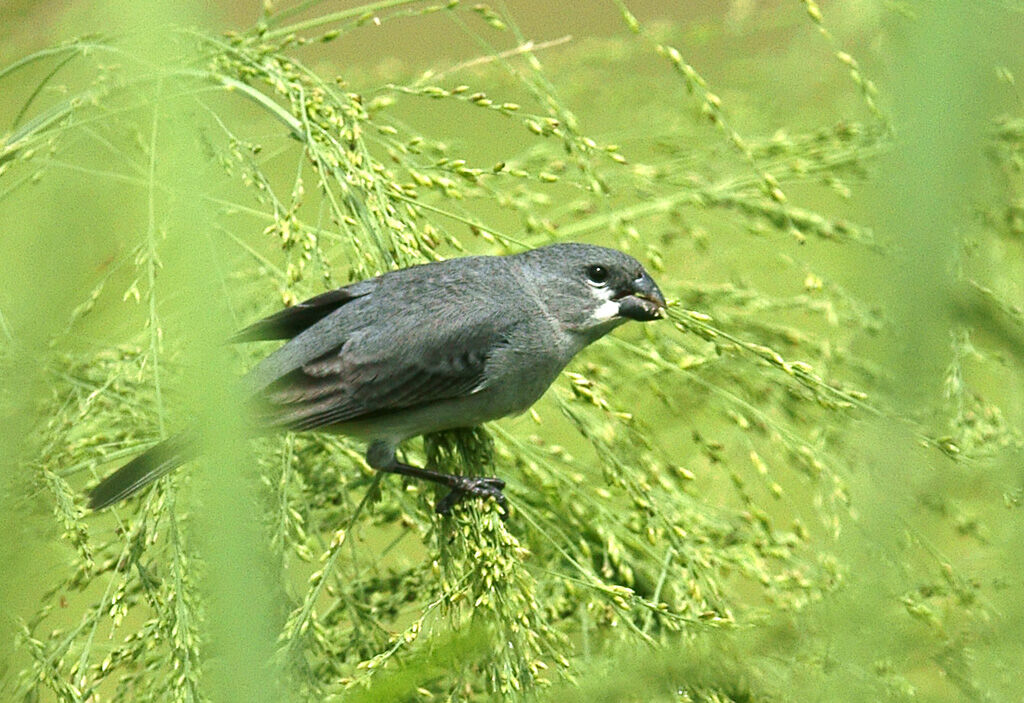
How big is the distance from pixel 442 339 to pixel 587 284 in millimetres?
435

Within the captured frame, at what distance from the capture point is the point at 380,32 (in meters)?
Result: 2.99

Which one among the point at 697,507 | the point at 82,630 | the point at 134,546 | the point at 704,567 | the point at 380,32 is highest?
the point at 380,32

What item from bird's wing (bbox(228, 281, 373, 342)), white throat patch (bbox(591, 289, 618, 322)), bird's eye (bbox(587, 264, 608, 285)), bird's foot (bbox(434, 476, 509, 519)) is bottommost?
white throat patch (bbox(591, 289, 618, 322))

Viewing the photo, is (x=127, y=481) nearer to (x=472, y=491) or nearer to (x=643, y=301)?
(x=472, y=491)

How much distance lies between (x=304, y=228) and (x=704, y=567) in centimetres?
119

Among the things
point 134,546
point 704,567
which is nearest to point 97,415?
point 134,546

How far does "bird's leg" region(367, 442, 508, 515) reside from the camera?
2.48 meters

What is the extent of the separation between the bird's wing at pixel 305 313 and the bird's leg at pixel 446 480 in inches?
14.5

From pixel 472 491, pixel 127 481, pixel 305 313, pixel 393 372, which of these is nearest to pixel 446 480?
pixel 472 491

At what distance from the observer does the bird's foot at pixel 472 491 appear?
2455mm

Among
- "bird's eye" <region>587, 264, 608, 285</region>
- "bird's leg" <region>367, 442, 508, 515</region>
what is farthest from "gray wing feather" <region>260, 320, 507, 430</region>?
"bird's eye" <region>587, 264, 608, 285</region>

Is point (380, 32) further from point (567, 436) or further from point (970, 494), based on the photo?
point (970, 494)

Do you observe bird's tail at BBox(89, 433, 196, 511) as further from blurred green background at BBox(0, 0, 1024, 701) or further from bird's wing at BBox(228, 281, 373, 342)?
bird's wing at BBox(228, 281, 373, 342)

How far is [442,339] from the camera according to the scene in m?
3.07
